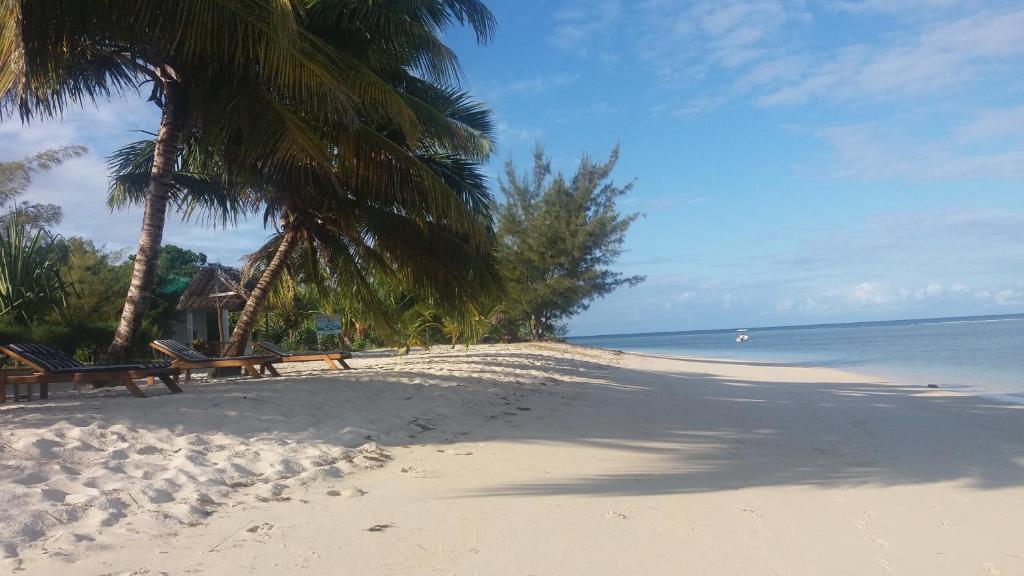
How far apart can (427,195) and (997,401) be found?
9.54 meters

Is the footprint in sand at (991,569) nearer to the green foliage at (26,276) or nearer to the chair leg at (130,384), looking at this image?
the chair leg at (130,384)

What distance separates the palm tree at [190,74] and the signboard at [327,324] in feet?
14.6

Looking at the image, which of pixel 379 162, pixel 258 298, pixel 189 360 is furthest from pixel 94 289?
pixel 379 162

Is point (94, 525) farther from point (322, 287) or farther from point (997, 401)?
point (997, 401)

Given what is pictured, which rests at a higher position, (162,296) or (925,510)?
(162,296)

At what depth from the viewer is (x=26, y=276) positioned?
9547mm

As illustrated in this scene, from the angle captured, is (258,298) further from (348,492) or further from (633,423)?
(348,492)

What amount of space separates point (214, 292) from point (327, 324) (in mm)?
3452

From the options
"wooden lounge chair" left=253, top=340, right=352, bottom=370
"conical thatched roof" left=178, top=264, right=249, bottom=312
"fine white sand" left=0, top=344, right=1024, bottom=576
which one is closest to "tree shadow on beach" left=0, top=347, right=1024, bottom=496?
"fine white sand" left=0, top=344, right=1024, bottom=576

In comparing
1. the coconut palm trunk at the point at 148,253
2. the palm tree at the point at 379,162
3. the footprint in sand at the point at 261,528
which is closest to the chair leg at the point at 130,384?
the coconut palm trunk at the point at 148,253

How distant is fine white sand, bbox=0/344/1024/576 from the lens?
306cm

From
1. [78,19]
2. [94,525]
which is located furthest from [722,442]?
[78,19]

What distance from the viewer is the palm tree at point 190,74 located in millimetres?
5891

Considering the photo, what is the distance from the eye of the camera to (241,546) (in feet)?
10.0
